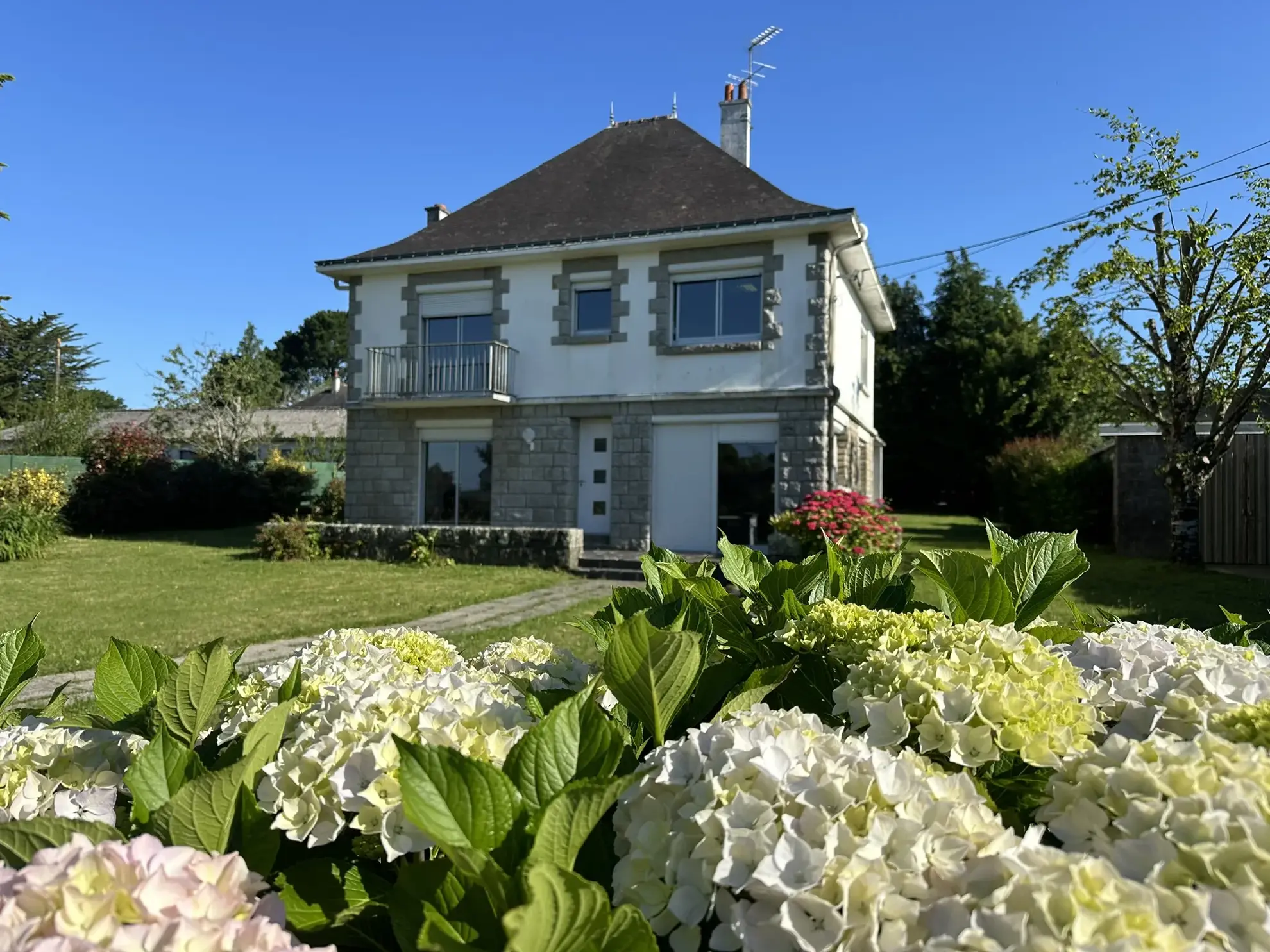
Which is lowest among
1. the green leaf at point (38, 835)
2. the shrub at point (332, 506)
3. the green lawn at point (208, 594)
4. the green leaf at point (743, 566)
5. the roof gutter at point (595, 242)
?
the green lawn at point (208, 594)

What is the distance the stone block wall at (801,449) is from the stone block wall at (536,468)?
3542mm

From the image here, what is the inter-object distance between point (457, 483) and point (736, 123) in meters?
8.88

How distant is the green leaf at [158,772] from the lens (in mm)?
939

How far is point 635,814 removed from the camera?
891mm

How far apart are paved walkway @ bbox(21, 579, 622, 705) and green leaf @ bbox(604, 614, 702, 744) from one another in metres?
3.91

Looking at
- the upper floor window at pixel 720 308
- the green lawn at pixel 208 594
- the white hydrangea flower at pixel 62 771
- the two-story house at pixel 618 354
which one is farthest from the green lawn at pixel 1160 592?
the white hydrangea flower at pixel 62 771

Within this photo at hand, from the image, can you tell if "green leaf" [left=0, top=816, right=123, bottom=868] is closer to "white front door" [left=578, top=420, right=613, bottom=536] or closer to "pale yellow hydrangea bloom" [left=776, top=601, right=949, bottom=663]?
"pale yellow hydrangea bloom" [left=776, top=601, right=949, bottom=663]

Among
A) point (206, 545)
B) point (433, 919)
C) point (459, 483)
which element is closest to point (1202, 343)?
point (459, 483)

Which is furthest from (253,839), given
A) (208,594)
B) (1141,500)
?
(1141,500)

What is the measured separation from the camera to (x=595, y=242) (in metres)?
13.4

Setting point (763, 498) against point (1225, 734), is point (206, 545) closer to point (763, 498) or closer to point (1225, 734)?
point (763, 498)

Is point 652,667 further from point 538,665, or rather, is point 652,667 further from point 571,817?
point 538,665

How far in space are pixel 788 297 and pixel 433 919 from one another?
12.6 meters

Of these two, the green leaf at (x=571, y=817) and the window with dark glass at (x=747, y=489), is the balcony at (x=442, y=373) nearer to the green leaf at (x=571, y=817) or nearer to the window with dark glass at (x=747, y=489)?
the window with dark glass at (x=747, y=489)
